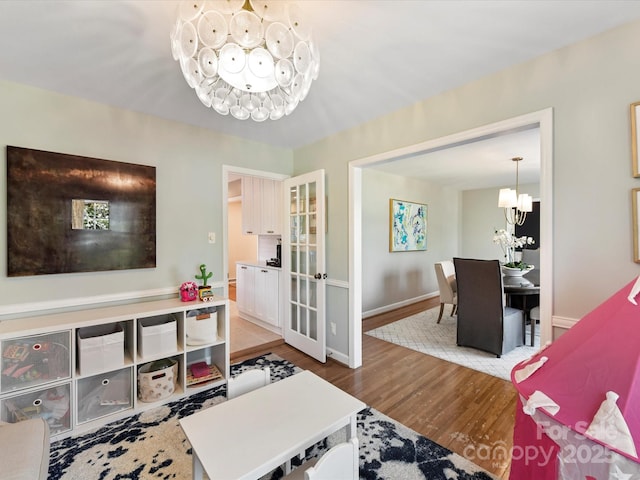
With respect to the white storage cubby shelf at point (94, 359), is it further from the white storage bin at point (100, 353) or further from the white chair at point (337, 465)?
the white chair at point (337, 465)

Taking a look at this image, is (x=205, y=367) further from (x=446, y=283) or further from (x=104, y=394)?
(x=446, y=283)

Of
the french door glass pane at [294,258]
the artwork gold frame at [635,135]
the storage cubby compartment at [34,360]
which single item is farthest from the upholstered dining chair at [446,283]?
the storage cubby compartment at [34,360]

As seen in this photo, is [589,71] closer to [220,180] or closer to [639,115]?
[639,115]

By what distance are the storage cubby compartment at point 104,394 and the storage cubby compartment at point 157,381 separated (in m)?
0.08

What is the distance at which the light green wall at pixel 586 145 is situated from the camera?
140 centimetres

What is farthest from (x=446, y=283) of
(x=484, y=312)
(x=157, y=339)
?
(x=157, y=339)

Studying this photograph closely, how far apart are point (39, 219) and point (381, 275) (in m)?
4.27

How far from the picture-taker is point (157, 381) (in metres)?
2.18

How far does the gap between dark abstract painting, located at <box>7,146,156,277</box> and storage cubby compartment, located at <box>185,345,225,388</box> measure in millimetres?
994

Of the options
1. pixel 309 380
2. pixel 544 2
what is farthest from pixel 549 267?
pixel 309 380

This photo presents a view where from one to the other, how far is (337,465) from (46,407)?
2040mm

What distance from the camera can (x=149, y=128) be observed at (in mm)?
2496

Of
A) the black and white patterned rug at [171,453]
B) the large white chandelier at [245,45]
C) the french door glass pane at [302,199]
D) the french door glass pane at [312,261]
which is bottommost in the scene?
the black and white patterned rug at [171,453]

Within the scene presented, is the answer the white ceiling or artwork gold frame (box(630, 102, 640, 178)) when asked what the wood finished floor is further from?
the white ceiling
